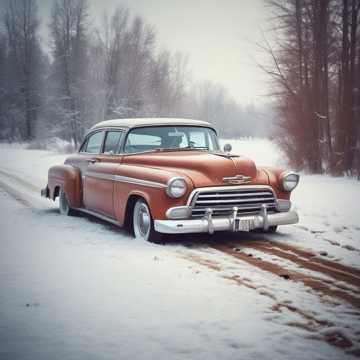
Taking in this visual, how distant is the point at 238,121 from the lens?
11450 cm

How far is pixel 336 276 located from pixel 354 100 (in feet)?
36.0

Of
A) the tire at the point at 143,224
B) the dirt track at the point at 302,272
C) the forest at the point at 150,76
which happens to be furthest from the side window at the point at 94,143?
the forest at the point at 150,76

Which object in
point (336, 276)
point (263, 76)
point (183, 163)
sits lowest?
point (336, 276)

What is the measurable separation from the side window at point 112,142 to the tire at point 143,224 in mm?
1220

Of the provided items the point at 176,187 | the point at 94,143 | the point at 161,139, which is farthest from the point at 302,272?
the point at 94,143

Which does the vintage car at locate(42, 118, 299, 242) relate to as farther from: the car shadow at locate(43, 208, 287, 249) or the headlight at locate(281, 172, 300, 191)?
the car shadow at locate(43, 208, 287, 249)

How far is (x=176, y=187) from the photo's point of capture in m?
5.49

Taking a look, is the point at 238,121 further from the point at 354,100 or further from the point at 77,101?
the point at 354,100

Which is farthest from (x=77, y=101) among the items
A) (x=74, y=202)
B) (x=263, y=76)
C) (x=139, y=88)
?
(x=74, y=202)

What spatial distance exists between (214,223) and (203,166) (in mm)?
766

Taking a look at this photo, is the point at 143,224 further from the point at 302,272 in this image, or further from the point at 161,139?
the point at 302,272

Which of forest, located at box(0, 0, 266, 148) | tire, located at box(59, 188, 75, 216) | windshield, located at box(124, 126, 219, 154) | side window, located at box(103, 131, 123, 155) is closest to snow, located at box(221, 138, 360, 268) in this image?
windshield, located at box(124, 126, 219, 154)

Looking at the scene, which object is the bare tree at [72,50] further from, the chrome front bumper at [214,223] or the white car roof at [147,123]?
the chrome front bumper at [214,223]

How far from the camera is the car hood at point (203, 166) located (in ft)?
18.7
